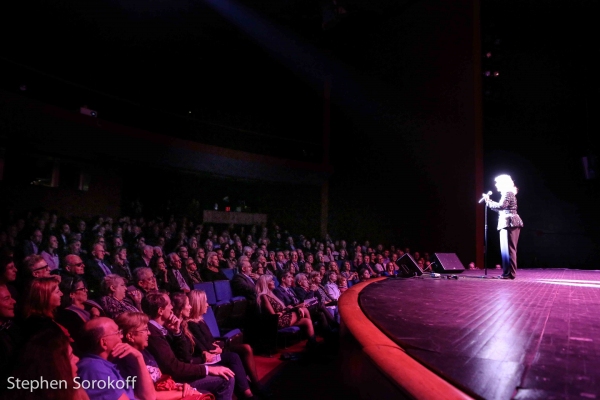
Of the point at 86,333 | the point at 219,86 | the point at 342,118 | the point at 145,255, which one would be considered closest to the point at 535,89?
the point at 342,118

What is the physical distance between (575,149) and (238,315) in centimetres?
748

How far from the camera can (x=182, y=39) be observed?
32.7 feet

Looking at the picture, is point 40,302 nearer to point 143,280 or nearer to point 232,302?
point 143,280

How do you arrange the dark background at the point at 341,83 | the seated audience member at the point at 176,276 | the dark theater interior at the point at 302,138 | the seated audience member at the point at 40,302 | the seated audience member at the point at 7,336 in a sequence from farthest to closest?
1. the dark background at the point at 341,83
2. the dark theater interior at the point at 302,138
3. the seated audience member at the point at 176,276
4. the seated audience member at the point at 40,302
5. the seated audience member at the point at 7,336

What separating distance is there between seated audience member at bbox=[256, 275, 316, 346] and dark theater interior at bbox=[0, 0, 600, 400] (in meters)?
0.06

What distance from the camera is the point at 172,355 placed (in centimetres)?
259

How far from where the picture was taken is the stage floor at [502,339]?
42.6 inches

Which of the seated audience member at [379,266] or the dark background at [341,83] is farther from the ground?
the dark background at [341,83]

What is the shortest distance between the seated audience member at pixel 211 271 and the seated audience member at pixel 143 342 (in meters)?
3.10

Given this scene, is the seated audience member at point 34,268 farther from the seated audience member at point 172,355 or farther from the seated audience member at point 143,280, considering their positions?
the seated audience member at point 172,355

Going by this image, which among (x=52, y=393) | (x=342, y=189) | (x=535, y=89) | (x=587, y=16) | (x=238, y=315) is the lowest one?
(x=238, y=315)

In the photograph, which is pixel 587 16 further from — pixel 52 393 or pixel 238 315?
pixel 52 393

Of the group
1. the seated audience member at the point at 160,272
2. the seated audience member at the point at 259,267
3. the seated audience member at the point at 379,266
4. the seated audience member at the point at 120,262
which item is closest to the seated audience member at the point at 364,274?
the seated audience member at the point at 379,266

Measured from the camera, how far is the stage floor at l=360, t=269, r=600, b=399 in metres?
1.08
